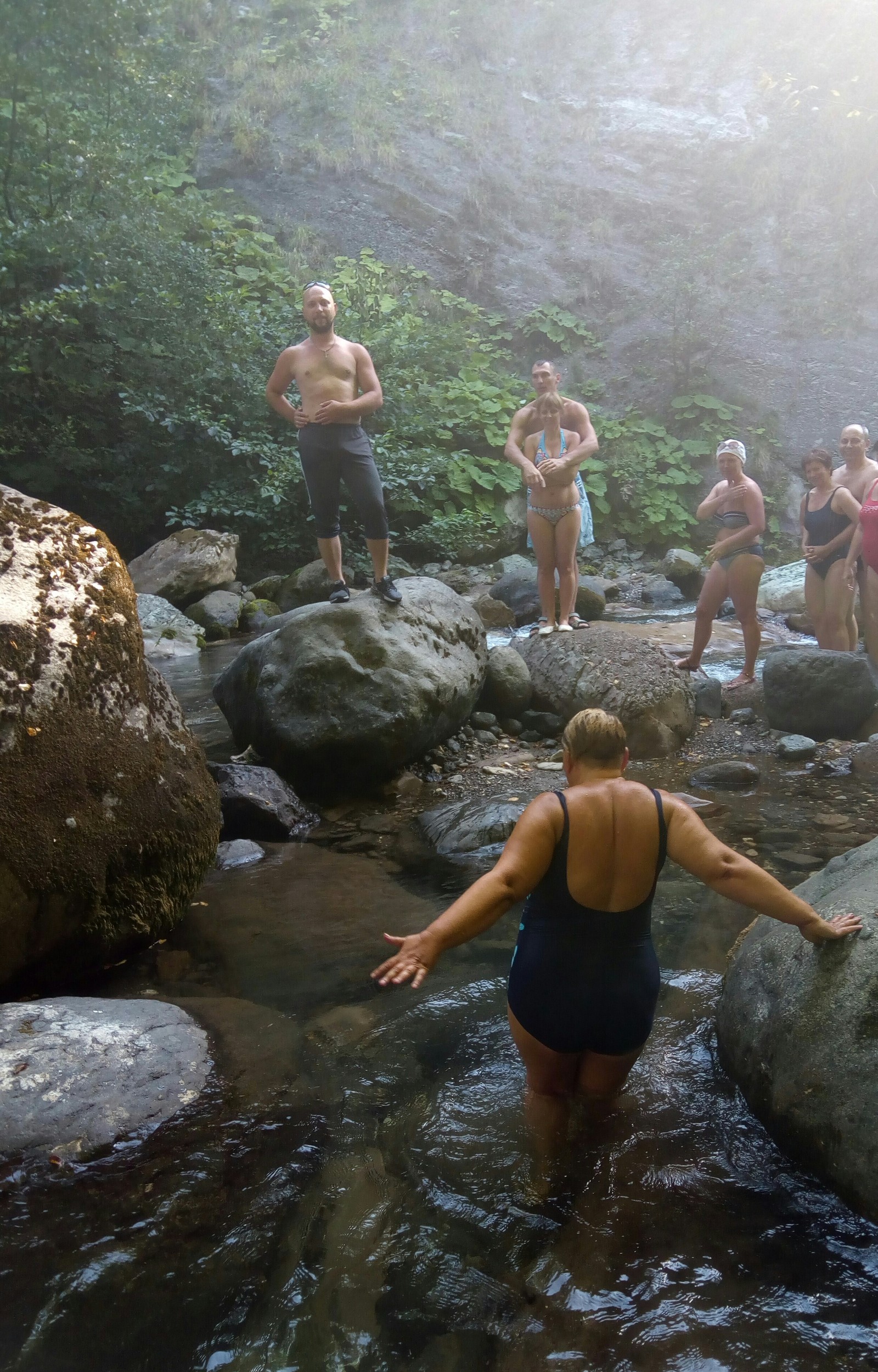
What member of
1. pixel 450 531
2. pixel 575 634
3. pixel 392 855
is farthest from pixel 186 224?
pixel 392 855

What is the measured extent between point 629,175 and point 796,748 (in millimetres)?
23177

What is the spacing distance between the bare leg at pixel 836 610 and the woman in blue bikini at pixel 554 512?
220cm

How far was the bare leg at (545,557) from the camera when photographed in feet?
25.2

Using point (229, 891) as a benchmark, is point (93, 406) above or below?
above

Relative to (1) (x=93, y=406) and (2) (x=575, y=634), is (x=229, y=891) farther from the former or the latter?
(1) (x=93, y=406)

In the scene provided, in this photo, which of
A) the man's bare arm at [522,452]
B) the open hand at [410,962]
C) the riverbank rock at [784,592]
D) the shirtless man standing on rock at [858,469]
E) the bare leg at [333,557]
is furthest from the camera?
the riverbank rock at [784,592]

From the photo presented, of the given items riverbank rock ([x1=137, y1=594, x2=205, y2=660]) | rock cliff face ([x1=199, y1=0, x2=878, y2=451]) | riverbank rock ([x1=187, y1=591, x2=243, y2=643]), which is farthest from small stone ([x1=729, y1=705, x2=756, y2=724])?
rock cliff face ([x1=199, y1=0, x2=878, y2=451])

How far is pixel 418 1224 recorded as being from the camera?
2.51m

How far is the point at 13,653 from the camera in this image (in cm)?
348

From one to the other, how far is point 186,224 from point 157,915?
14426 millimetres

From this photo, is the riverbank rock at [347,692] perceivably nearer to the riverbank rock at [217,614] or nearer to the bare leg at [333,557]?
the bare leg at [333,557]

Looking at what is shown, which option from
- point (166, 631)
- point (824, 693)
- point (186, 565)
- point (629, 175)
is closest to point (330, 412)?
point (824, 693)

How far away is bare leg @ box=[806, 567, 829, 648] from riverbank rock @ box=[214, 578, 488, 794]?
3.46 m

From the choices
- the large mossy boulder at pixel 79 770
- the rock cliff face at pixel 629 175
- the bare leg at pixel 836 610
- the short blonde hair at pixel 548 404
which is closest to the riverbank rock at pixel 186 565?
the short blonde hair at pixel 548 404
